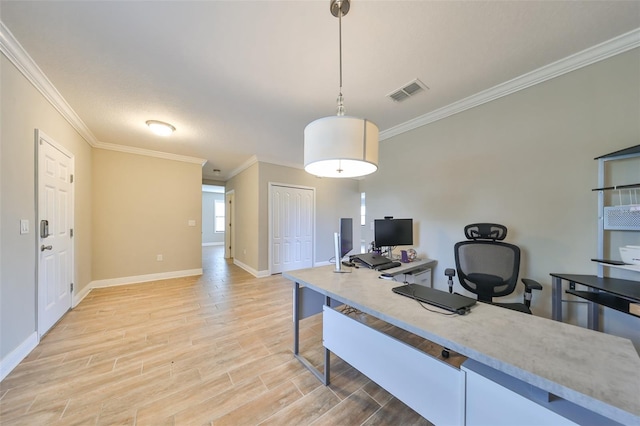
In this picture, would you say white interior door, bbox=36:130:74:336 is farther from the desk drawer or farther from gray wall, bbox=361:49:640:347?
gray wall, bbox=361:49:640:347

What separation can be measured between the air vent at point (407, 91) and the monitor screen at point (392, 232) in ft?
4.60

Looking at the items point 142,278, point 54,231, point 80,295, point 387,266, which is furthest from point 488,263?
point 142,278

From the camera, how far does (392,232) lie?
106 inches

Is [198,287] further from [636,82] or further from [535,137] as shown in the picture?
[636,82]

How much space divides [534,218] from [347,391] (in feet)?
7.45

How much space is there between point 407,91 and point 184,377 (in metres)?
3.31

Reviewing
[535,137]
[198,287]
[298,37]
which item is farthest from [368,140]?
[198,287]

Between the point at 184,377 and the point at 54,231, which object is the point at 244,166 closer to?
the point at 54,231

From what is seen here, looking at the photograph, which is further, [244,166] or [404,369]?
[244,166]

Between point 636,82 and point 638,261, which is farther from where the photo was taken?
point 636,82

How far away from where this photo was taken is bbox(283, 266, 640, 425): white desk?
2.02 ft

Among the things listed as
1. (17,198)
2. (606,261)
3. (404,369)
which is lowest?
(404,369)

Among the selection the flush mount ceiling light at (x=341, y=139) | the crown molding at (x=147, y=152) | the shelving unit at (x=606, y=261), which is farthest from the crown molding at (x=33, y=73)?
the shelving unit at (x=606, y=261)

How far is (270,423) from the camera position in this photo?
1.33m
